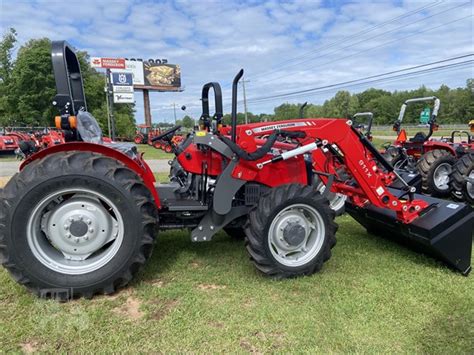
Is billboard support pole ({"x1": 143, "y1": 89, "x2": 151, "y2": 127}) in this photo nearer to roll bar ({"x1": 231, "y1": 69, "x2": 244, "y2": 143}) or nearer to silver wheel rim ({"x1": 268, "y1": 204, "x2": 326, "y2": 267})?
roll bar ({"x1": 231, "y1": 69, "x2": 244, "y2": 143})

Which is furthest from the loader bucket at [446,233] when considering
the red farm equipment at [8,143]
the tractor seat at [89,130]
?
the red farm equipment at [8,143]

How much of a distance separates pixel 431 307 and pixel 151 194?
2.47 meters

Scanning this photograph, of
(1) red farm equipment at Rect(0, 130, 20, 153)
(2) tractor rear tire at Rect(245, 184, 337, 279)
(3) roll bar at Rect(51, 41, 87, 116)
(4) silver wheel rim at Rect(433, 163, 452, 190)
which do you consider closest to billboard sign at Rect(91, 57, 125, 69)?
(1) red farm equipment at Rect(0, 130, 20, 153)

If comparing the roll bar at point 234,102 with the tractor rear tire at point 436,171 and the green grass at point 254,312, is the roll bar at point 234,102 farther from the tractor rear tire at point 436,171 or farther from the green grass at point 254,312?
the tractor rear tire at point 436,171

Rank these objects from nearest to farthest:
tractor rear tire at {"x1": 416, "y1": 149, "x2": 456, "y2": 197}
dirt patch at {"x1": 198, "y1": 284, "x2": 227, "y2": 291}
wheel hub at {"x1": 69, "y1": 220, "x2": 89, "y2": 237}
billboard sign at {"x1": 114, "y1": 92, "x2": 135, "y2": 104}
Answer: wheel hub at {"x1": 69, "y1": 220, "x2": 89, "y2": 237}
dirt patch at {"x1": 198, "y1": 284, "x2": 227, "y2": 291}
tractor rear tire at {"x1": 416, "y1": 149, "x2": 456, "y2": 197}
billboard sign at {"x1": 114, "y1": 92, "x2": 135, "y2": 104}

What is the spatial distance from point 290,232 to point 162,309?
131 cm

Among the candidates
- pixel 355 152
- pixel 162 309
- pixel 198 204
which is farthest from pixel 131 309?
pixel 355 152

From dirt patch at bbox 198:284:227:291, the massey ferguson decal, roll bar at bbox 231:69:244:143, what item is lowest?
dirt patch at bbox 198:284:227:291

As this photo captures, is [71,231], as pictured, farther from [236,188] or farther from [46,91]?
[46,91]

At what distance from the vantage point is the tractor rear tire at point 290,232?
338cm

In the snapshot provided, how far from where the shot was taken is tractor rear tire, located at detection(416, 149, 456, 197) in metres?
7.43

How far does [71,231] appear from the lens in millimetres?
3092

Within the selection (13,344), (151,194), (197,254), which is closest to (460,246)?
(197,254)

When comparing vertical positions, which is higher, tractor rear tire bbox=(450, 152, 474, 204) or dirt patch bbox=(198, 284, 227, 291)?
tractor rear tire bbox=(450, 152, 474, 204)
